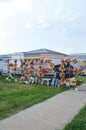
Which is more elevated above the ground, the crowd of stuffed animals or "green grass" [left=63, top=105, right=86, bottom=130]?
the crowd of stuffed animals

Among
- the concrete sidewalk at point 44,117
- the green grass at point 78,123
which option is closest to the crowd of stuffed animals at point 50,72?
the concrete sidewalk at point 44,117

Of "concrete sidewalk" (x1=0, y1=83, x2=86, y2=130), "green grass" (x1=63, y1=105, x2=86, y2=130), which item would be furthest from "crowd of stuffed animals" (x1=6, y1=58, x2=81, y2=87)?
"green grass" (x1=63, y1=105, x2=86, y2=130)

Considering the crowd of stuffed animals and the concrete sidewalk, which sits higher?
the crowd of stuffed animals

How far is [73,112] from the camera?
820 centimetres

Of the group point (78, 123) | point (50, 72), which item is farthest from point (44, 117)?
point (50, 72)

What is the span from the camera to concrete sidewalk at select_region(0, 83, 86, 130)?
645cm

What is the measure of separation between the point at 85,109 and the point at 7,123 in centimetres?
299

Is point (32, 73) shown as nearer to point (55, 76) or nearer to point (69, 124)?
point (55, 76)

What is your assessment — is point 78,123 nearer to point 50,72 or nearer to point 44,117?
point 44,117

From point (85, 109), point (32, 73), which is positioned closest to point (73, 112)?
point (85, 109)

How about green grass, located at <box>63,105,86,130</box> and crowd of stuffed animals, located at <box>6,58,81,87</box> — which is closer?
green grass, located at <box>63,105,86,130</box>

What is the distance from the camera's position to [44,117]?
742 centimetres

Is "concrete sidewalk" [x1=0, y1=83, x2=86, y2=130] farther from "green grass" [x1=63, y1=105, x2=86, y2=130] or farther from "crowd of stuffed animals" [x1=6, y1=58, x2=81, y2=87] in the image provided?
"crowd of stuffed animals" [x1=6, y1=58, x2=81, y2=87]

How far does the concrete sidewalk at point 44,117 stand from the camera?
645cm
